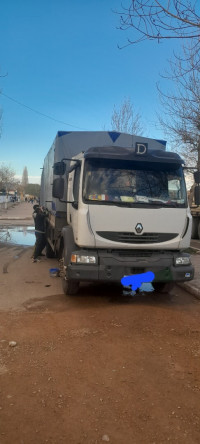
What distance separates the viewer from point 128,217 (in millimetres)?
5645

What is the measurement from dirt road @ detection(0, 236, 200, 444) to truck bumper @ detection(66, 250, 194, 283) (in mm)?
560

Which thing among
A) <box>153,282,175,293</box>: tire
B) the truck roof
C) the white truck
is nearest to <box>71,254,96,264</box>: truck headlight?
the white truck

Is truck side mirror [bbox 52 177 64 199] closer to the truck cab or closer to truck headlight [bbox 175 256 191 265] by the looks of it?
the truck cab

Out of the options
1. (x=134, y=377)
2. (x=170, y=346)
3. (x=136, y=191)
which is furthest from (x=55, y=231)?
(x=134, y=377)

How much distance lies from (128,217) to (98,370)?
2558mm

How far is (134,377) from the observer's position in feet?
11.8

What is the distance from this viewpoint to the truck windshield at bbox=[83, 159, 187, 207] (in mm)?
5754

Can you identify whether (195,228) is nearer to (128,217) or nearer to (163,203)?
(163,203)

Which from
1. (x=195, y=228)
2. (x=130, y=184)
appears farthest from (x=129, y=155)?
(x=195, y=228)

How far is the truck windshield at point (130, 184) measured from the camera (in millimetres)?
5754

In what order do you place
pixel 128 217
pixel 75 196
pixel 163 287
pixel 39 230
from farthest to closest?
pixel 39 230, pixel 163 287, pixel 75 196, pixel 128 217

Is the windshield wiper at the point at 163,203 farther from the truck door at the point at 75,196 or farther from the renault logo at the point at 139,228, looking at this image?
the truck door at the point at 75,196

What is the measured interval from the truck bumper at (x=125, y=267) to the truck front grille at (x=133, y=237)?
0.22m

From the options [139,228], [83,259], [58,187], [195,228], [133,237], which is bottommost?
[195,228]
